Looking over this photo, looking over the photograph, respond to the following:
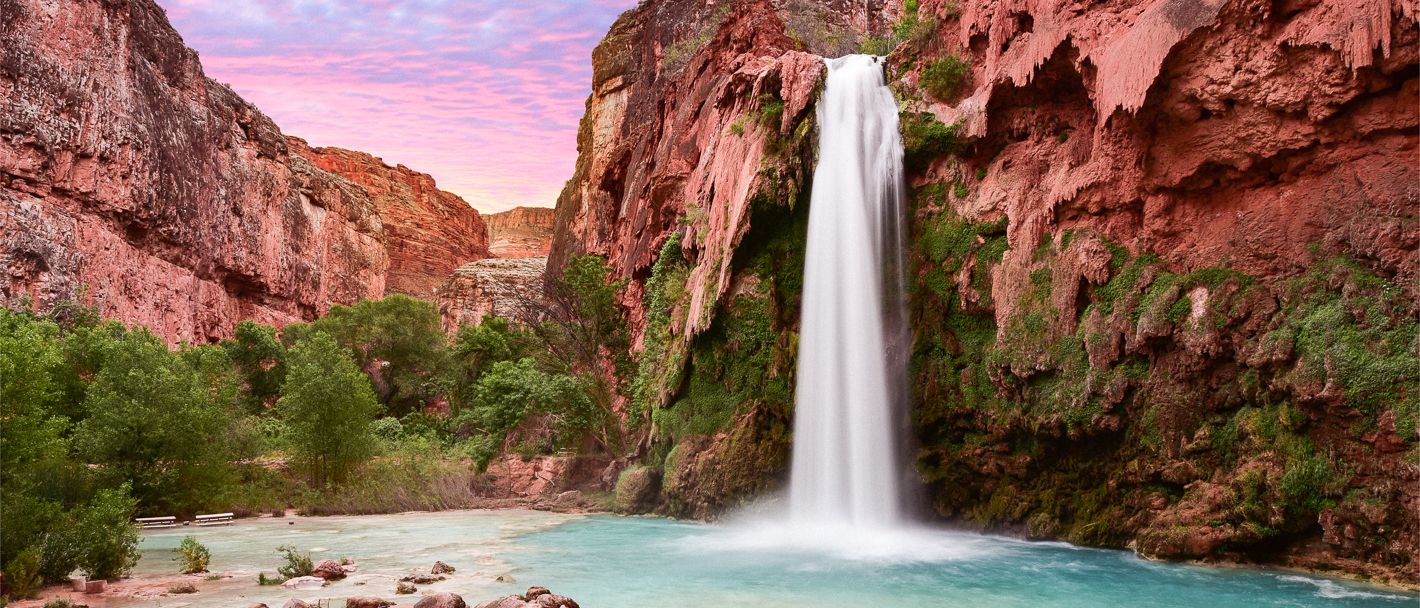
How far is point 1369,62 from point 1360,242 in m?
2.62

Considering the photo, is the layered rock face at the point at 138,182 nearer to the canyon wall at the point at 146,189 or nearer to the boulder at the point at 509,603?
the canyon wall at the point at 146,189

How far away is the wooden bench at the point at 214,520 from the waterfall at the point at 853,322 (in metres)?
13.5

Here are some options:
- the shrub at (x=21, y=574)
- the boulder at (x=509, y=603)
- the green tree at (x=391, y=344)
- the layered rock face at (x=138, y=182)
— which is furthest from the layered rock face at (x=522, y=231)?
the boulder at (x=509, y=603)

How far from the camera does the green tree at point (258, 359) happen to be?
41312 mm

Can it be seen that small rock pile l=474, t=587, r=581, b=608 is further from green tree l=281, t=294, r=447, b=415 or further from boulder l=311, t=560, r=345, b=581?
green tree l=281, t=294, r=447, b=415

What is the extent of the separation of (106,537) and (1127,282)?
646 inches

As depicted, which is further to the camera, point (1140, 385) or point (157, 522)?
point (157, 522)

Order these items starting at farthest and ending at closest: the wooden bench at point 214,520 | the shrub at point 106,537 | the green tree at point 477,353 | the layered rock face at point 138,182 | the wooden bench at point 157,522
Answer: the green tree at point 477,353 < the layered rock face at point 138,182 < the wooden bench at point 214,520 < the wooden bench at point 157,522 < the shrub at point 106,537

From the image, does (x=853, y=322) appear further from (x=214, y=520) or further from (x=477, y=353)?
(x=477, y=353)

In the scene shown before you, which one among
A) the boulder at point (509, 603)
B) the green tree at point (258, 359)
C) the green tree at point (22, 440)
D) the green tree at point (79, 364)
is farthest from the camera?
the green tree at point (258, 359)

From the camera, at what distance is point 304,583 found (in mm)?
10375

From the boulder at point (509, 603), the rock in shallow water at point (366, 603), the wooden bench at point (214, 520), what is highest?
the boulder at point (509, 603)

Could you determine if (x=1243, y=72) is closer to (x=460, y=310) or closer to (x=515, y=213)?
(x=460, y=310)

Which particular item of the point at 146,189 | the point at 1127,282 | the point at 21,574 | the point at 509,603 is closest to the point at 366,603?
the point at 509,603
